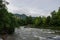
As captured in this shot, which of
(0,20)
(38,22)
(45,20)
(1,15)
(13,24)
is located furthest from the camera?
(38,22)

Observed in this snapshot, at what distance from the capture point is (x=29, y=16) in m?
195

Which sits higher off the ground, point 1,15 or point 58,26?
point 1,15

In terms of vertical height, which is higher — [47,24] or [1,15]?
[1,15]

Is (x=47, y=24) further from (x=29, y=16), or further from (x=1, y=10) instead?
(x=1, y=10)

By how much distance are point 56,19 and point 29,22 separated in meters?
74.0

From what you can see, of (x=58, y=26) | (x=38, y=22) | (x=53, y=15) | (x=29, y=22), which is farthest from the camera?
(x=29, y=22)

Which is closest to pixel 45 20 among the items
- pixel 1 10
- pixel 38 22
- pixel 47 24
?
pixel 47 24

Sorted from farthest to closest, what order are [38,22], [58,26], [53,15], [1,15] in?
[38,22]
[53,15]
[58,26]
[1,15]

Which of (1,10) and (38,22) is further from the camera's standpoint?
(38,22)

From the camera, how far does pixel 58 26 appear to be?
376ft

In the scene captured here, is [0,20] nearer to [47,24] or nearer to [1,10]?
[1,10]

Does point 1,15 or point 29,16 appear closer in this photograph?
point 1,15

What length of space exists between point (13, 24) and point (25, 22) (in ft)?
430

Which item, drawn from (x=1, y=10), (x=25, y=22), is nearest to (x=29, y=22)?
(x=25, y=22)
